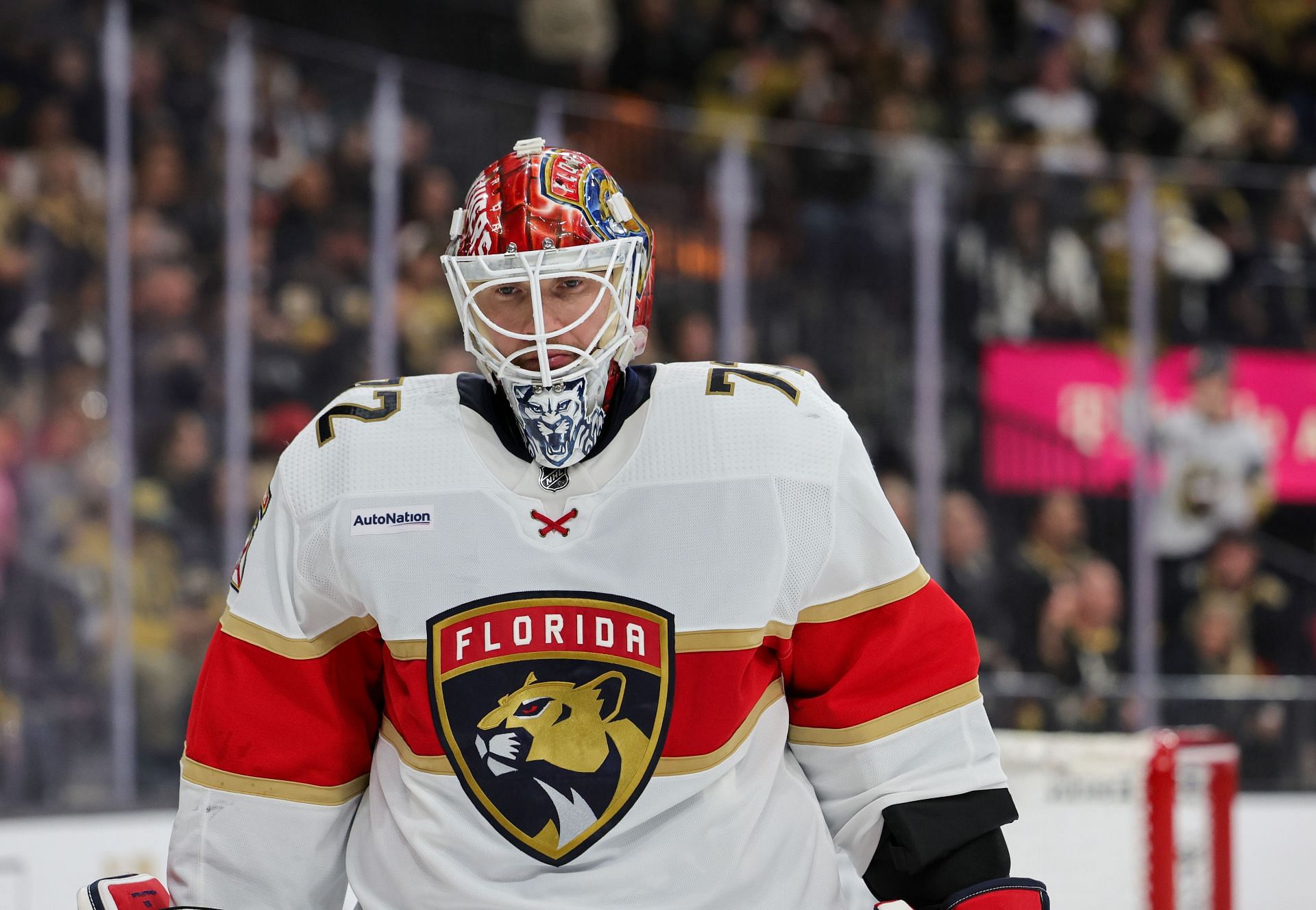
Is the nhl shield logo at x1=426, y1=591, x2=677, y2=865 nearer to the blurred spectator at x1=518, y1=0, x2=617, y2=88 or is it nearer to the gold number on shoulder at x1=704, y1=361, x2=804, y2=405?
the gold number on shoulder at x1=704, y1=361, x2=804, y2=405

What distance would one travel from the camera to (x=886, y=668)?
1.61 metres

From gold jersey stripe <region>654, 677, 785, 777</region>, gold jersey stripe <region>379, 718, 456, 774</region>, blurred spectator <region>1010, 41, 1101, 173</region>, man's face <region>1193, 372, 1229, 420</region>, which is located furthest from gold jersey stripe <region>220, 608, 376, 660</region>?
blurred spectator <region>1010, 41, 1101, 173</region>

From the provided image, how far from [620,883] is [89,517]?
7.18 feet

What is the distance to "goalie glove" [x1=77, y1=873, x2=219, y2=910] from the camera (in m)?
1.61

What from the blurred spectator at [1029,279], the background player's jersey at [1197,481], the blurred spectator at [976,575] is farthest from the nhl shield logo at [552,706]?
the background player's jersey at [1197,481]

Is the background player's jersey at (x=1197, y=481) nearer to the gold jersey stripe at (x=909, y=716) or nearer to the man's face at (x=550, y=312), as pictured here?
the gold jersey stripe at (x=909, y=716)

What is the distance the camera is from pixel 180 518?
3.54m

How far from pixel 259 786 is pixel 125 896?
166 mm

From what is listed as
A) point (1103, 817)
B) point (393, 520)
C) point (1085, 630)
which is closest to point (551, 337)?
point (393, 520)

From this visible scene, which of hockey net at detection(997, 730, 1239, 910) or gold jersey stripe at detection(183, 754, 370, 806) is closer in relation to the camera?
gold jersey stripe at detection(183, 754, 370, 806)

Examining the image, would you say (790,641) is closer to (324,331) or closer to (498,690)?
(498,690)

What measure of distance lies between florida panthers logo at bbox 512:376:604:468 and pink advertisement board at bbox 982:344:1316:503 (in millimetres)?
2899

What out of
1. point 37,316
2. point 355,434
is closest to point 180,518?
point 37,316

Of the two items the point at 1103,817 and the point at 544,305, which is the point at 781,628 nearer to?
the point at 544,305
